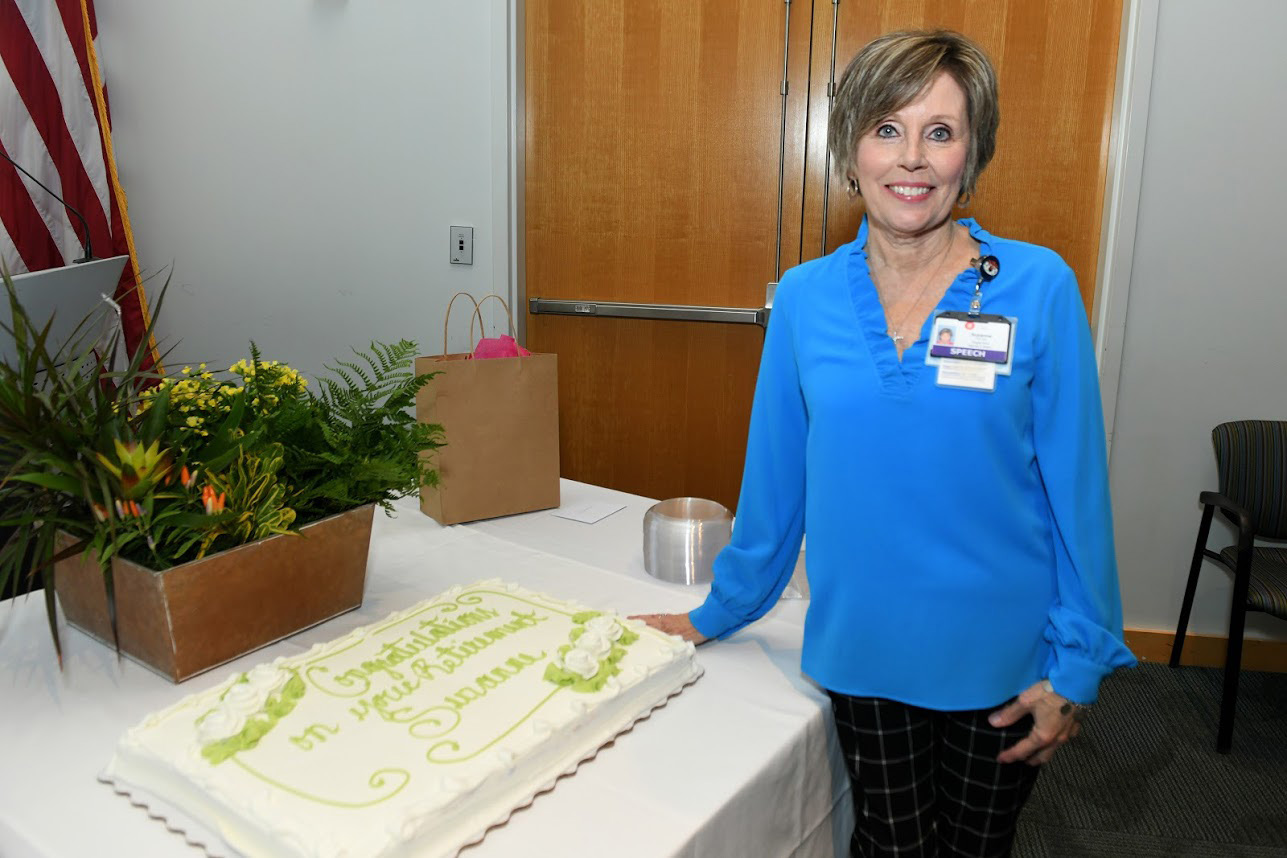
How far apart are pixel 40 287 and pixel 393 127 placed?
1.53 meters

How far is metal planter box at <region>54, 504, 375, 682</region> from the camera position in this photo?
100cm

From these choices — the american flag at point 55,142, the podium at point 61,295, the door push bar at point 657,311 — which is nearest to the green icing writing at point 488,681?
the podium at point 61,295

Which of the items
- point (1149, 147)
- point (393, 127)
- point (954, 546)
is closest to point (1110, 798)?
point (954, 546)

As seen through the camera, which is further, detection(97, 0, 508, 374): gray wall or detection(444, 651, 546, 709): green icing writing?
detection(97, 0, 508, 374): gray wall

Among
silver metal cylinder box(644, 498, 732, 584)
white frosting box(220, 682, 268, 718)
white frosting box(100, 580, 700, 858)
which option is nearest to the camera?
white frosting box(100, 580, 700, 858)

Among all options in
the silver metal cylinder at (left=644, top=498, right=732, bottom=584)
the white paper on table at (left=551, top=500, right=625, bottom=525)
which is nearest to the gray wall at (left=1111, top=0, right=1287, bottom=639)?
the white paper on table at (left=551, top=500, right=625, bottom=525)

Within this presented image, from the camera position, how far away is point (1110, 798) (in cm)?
213

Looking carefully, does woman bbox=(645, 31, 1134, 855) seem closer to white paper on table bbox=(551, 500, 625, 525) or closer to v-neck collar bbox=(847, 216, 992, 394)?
v-neck collar bbox=(847, 216, 992, 394)

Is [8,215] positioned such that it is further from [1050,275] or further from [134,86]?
[1050,275]

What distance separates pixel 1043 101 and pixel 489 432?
205 centimetres

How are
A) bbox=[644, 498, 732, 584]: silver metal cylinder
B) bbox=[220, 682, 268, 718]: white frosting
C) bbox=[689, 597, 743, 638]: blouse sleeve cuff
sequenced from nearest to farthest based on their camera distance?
bbox=[220, 682, 268, 718]: white frosting → bbox=[689, 597, 743, 638]: blouse sleeve cuff → bbox=[644, 498, 732, 584]: silver metal cylinder

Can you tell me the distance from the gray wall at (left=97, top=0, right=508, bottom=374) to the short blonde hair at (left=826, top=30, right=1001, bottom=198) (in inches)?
89.0

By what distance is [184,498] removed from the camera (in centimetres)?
102

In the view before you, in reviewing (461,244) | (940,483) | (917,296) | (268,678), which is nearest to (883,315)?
(917,296)
